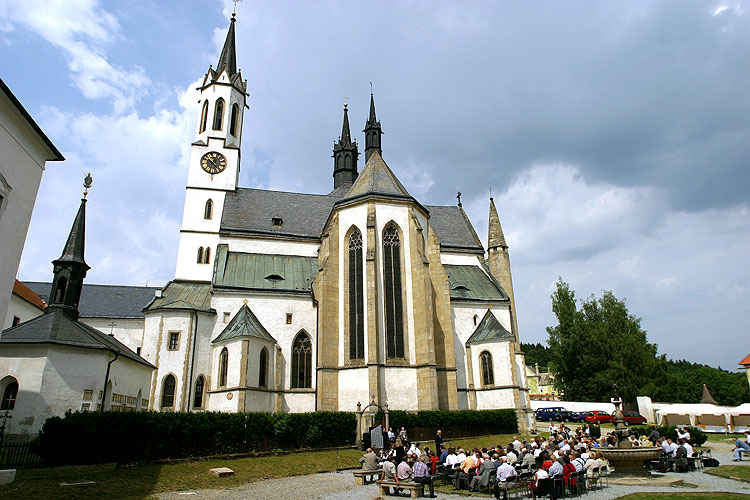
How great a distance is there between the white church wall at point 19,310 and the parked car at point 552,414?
4165cm

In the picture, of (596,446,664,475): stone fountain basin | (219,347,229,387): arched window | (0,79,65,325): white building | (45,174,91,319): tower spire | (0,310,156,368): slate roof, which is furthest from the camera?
(219,347,229,387): arched window

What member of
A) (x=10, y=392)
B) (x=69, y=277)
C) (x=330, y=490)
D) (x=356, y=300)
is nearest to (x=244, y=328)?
(x=356, y=300)

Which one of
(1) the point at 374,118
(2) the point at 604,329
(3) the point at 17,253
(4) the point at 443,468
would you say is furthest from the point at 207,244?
(2) the point at 604,329

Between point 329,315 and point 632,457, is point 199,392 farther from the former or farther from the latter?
point 632,457

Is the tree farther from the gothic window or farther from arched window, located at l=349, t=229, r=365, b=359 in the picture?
the gothic window

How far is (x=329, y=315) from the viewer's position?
30.9 meters

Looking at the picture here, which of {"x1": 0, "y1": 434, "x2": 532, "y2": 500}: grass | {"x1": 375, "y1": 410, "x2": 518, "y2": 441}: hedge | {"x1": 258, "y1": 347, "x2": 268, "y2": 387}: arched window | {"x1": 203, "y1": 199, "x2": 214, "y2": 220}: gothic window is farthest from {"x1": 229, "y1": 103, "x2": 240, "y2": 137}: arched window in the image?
{"x1": 0, "y1": 434, "x2": 532, "y2": 500}: grass

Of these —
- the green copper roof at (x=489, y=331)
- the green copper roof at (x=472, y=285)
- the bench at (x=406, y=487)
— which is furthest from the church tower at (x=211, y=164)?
the bench at (x=406, y=487)

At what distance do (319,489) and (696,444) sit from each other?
64.6 feet

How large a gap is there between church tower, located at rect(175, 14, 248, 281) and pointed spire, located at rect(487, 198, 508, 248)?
22245 mm

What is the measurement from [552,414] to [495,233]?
54.9ft

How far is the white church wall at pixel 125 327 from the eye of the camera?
128ft

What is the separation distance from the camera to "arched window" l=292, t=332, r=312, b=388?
1264 inches

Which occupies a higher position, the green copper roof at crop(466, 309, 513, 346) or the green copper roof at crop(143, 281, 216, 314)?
the green copper roof at crop(143, 281, 216, 314)
